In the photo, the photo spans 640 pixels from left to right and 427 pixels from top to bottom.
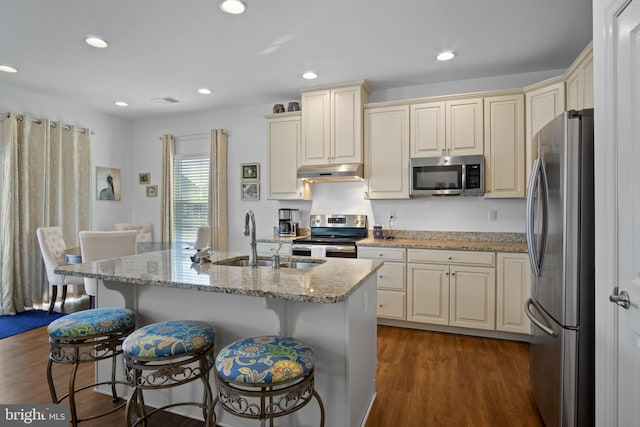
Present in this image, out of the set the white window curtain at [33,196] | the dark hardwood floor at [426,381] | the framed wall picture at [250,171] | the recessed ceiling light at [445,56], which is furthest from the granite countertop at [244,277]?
the white window curtain at [33,196]

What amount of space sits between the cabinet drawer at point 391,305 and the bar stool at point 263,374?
2215 mm

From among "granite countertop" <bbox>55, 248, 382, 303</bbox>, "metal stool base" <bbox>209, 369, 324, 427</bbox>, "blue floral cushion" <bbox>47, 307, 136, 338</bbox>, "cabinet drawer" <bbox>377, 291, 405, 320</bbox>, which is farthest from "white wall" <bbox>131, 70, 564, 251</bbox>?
"metal stool base" <bbox>209, 369, 324, 427</bbox>

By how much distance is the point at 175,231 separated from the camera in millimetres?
5496

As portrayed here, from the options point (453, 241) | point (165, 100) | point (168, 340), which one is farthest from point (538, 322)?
point (165, 100)

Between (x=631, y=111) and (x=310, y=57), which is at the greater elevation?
(x=310, y=57)

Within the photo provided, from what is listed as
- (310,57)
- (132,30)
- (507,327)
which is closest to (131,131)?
(132,30)

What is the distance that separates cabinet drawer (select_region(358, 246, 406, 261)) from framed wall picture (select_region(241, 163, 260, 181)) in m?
2.02

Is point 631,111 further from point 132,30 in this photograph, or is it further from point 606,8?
point 132,30

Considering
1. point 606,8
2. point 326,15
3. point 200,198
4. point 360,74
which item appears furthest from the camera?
point 200,198

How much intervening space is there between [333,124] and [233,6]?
179cm

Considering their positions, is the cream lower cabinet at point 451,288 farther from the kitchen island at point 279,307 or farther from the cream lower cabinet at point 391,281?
the kitchen island at point 279,307

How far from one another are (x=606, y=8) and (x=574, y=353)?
5.05 ft

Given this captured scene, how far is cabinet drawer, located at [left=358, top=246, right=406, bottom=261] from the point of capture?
11.6ft

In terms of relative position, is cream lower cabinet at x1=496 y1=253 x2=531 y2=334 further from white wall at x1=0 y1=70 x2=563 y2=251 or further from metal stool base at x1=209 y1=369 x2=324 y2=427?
metal stool base at x1=209 y1=369 x2=324 y2=427
